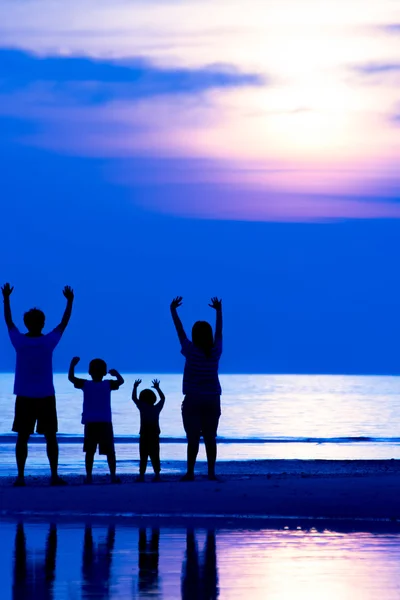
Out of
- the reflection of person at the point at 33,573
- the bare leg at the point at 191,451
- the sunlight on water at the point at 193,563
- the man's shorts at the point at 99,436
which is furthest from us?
the man's shorts at the point at 99,436

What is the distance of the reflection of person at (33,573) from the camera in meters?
7.31

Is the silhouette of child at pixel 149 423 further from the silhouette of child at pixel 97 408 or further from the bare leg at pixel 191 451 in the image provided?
the bare leg at pixel 191 451

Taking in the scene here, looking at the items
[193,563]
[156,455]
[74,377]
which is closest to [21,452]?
[74,377]

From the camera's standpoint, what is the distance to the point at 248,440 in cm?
4000

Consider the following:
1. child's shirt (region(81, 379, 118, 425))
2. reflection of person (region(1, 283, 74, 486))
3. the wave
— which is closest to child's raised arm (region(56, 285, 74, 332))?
reflection of person (region(1, 283, 74, 486))

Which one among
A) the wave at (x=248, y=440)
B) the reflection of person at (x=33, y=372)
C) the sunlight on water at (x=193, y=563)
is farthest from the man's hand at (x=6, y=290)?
the wave at (x=248, y=440)

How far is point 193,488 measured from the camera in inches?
474

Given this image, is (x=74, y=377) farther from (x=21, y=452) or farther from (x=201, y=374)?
(x=201, y=374)

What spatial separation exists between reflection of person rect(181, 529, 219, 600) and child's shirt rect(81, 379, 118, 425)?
4.98m

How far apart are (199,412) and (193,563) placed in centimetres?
513

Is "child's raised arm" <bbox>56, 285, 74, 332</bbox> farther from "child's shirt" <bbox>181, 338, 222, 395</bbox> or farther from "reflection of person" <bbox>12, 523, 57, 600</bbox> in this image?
"reflection of person" <bbox>12, 523, 57, 600</bbox>

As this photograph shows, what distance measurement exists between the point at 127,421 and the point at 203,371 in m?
37.9

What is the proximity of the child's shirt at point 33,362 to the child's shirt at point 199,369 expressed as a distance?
149cm

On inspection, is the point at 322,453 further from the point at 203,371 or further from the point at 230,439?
the point at 203,371
